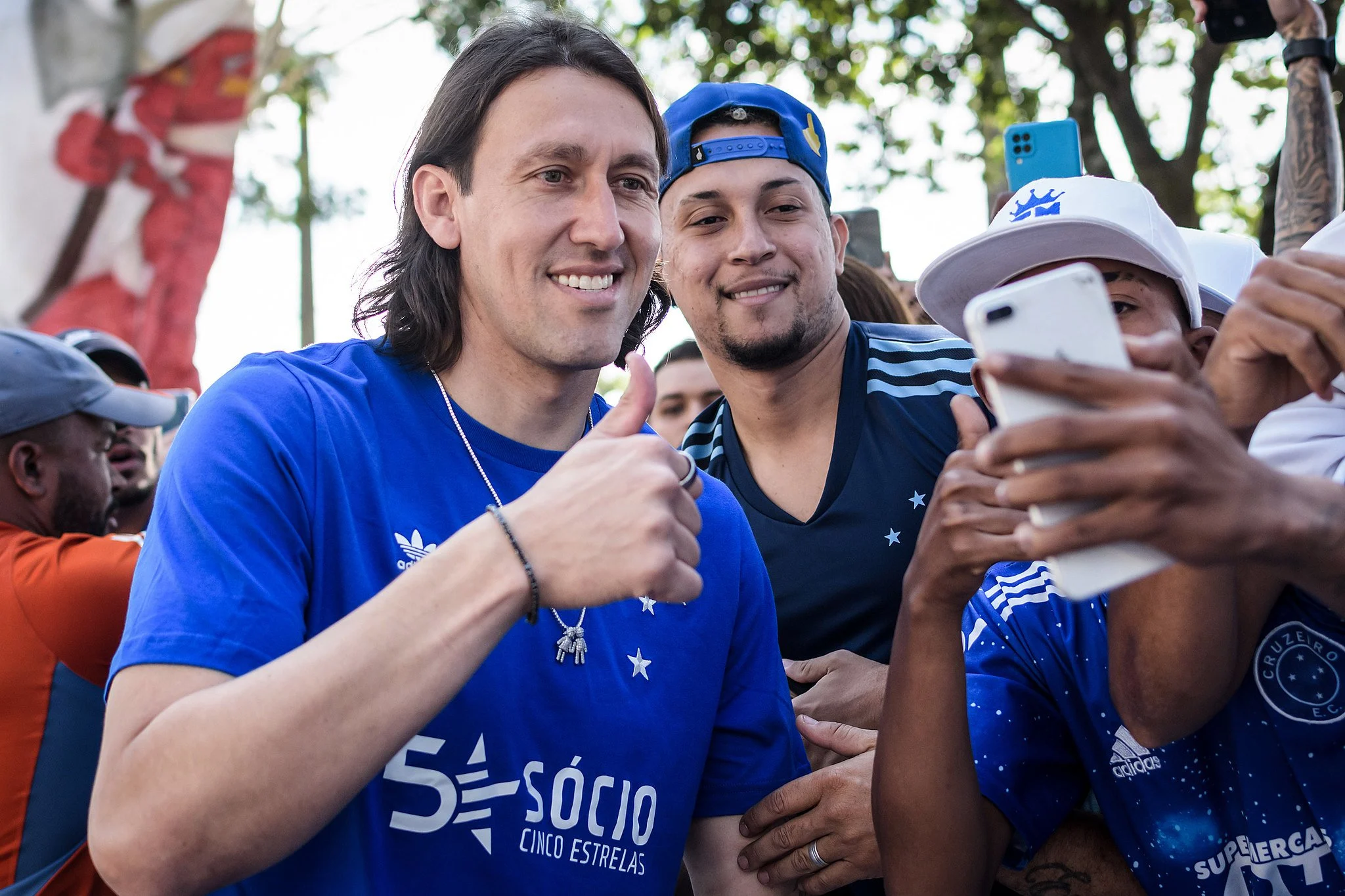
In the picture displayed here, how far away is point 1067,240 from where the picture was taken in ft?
7.64

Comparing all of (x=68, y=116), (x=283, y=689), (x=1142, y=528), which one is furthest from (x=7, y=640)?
(x=68, y=116)

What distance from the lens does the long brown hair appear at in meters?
2.38

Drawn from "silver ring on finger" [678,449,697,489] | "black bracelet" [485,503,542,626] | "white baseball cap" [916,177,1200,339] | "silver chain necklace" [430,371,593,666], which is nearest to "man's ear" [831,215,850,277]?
"white baseball cap" [916,177,1200,339]

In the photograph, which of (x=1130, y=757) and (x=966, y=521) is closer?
(x=966, y=521)

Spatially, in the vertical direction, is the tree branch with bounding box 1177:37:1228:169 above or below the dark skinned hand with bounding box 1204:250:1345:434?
above

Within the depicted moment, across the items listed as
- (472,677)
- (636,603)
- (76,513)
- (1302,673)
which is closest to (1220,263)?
(1302,673)

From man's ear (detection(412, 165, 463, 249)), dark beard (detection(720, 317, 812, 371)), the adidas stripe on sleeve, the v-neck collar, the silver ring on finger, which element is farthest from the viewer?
dark beard (detection(720, 317, 812, 371))

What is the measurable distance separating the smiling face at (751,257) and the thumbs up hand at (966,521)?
1.63 metres

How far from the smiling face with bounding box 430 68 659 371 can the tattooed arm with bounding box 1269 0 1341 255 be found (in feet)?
9.55

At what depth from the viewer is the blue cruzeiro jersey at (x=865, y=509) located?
2.97 metres

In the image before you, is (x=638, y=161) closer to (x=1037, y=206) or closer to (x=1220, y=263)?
(x=1037, y=206)

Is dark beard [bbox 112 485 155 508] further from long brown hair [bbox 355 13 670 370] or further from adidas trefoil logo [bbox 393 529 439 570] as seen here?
adidas trefoil logo [bbox 393 529 439 570]

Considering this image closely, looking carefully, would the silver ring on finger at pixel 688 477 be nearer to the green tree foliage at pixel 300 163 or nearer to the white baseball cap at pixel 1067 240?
the white baseball cap at pixel 1067 240

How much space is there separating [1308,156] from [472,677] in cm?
384
